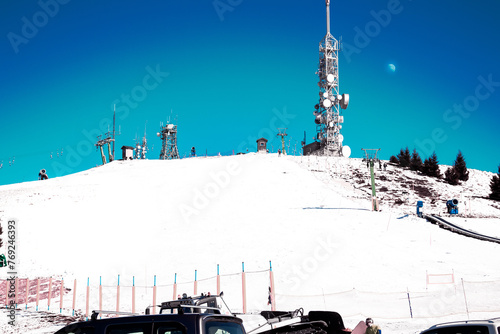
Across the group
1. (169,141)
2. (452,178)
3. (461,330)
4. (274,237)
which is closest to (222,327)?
(461,330)

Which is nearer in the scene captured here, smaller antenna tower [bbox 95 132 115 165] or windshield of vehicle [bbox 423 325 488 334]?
windshield of vehicle [bbox 423 325 488 334]

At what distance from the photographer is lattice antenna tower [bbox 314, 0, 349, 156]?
3200 inches

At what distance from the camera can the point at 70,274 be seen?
2861cm

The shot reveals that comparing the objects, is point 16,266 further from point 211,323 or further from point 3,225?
point 211,323

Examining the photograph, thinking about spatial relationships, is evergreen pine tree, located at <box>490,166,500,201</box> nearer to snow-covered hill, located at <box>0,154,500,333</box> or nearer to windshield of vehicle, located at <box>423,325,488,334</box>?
snow-covered hill, located at <box>0,154,500,333</box>

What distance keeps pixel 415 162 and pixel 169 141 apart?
51.4 metres

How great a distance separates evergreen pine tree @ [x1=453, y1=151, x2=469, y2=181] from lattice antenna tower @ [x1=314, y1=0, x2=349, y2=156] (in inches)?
754

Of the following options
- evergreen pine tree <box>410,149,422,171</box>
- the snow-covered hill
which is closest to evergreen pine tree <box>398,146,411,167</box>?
evergreen pine tree <box>410,149,422,171</box>

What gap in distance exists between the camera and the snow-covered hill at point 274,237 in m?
20.2

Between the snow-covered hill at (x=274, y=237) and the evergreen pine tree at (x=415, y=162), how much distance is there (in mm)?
8251

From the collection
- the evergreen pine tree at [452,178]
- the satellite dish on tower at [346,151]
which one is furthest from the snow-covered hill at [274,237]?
the satellite dish on tower at [346,151]

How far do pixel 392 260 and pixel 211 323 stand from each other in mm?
23399

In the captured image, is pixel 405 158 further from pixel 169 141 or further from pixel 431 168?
pixel 169 141

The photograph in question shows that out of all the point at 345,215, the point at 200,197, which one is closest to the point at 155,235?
the point at 200,197
